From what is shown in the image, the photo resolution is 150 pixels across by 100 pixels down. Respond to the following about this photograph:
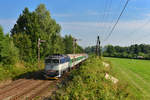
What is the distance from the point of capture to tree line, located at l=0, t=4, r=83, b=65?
2302cm

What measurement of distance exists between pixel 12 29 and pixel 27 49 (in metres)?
21.2

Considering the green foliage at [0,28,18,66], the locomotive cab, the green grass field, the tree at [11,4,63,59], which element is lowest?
the green grass field

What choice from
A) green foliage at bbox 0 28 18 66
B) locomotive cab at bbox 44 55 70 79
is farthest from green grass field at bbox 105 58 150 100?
green foliage at bbox 0 28 18 66

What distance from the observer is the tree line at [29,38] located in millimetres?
23025

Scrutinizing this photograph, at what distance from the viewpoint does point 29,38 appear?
37.0m

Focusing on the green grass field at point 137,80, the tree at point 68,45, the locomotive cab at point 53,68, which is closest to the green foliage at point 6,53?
the locomotive cab at point 53,68

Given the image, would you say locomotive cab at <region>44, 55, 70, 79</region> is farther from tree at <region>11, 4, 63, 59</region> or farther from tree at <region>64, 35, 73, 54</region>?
tree at <region>64, 35, 73, 54</region>

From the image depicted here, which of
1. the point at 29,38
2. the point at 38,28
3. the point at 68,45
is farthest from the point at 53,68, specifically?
the point at 68,45

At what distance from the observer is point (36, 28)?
124 feet

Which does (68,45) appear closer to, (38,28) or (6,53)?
(38,28)

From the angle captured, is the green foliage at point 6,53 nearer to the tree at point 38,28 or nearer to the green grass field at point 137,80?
the tree at point 38,28

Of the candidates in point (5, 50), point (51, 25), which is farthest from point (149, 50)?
point (5, 50)

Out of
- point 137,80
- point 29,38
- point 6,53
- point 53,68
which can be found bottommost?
point 137,80

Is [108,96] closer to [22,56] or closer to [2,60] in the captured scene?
[2,60]
